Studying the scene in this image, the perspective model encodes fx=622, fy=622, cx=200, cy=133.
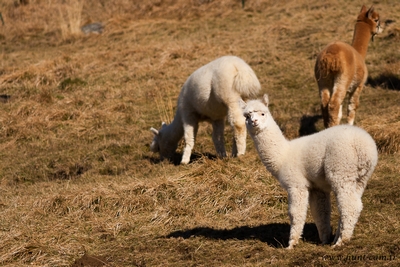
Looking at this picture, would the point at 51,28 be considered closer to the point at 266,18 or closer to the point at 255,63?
the point at 266,18

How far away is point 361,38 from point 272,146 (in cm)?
655

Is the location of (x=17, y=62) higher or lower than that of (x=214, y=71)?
lower

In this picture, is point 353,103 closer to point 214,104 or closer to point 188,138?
point 214,104

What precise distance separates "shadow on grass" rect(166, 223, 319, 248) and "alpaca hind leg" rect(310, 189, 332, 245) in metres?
0.19

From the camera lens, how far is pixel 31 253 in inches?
267

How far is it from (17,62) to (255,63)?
7.71 m

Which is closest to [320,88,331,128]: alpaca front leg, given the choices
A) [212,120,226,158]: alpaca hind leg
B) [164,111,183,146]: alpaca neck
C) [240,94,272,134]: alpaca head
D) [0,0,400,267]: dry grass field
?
[0,0,400,267]: dry grass field

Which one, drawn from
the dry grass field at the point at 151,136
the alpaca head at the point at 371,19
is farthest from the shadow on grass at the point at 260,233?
the alpaca head at the point at 371,19

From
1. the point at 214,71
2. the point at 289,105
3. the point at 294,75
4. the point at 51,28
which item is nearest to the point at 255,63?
the point at 294,75

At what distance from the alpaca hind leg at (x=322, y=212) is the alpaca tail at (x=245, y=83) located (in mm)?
3758

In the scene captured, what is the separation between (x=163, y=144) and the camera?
1126cm

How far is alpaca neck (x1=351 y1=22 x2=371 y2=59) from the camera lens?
39.2ft

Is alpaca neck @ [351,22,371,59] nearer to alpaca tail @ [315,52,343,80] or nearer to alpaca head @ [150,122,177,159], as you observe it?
alpaca tail @ [315,52,343,80]

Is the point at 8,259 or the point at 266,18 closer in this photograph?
the point at 8,259
